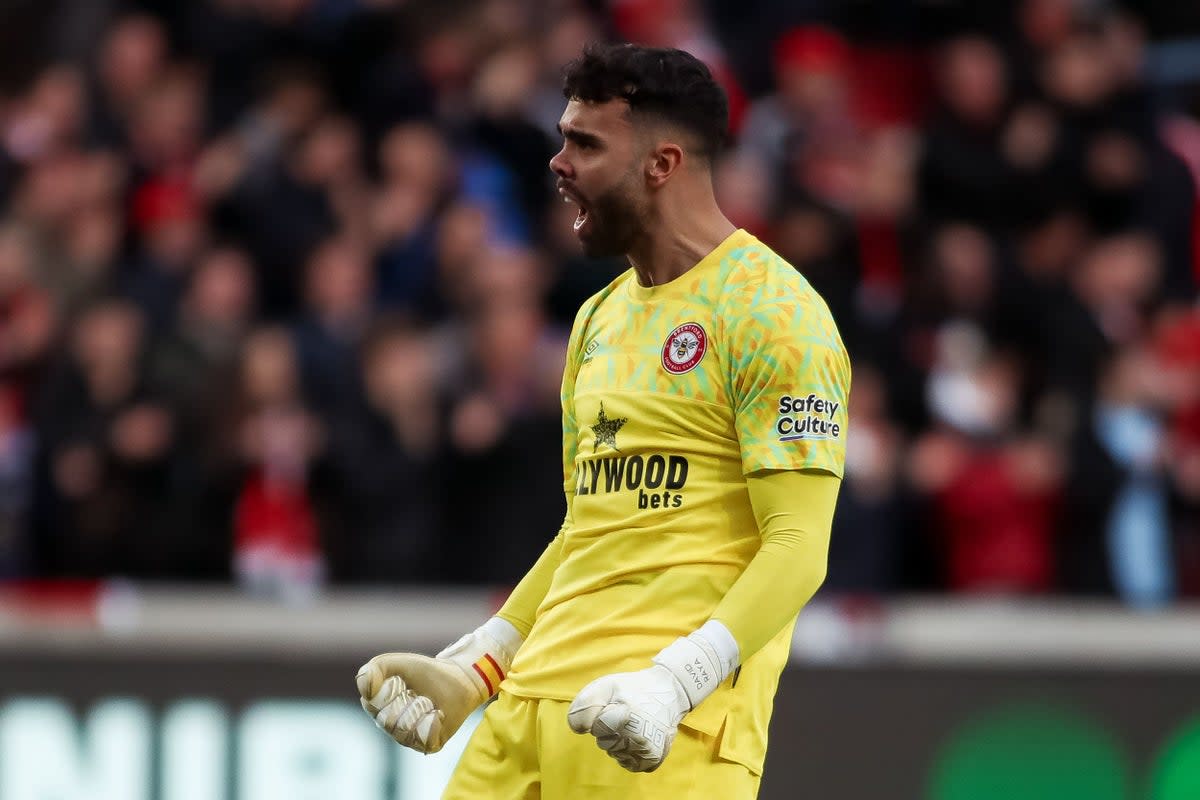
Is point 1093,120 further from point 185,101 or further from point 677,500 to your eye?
point 677,500

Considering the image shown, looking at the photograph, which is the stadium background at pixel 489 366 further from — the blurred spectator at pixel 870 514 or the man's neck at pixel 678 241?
the man's neck at pixel 678 241

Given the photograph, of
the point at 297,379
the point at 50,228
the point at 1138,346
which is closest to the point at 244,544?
the point at 297,379

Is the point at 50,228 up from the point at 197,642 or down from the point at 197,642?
up

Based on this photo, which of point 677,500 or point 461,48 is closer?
point 677,500

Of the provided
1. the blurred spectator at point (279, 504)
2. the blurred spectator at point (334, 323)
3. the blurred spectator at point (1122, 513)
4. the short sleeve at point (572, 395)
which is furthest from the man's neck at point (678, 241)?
the blurred spectator at point (1122, 513)

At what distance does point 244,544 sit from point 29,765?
1.52 meters

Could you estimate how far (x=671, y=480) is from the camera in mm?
4035

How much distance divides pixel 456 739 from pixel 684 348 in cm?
384

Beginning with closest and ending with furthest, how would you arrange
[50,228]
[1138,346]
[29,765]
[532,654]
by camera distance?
[532,654]
[29,765]
[1138,346]
[50,228]

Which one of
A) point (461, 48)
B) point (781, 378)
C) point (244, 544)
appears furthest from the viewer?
point (461, 48)

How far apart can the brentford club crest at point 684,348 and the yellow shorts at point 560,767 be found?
2.34ft

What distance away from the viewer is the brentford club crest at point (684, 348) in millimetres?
4020

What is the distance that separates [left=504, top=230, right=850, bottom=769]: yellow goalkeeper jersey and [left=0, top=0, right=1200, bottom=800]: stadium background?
3679mm

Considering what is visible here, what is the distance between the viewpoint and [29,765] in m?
7.52
